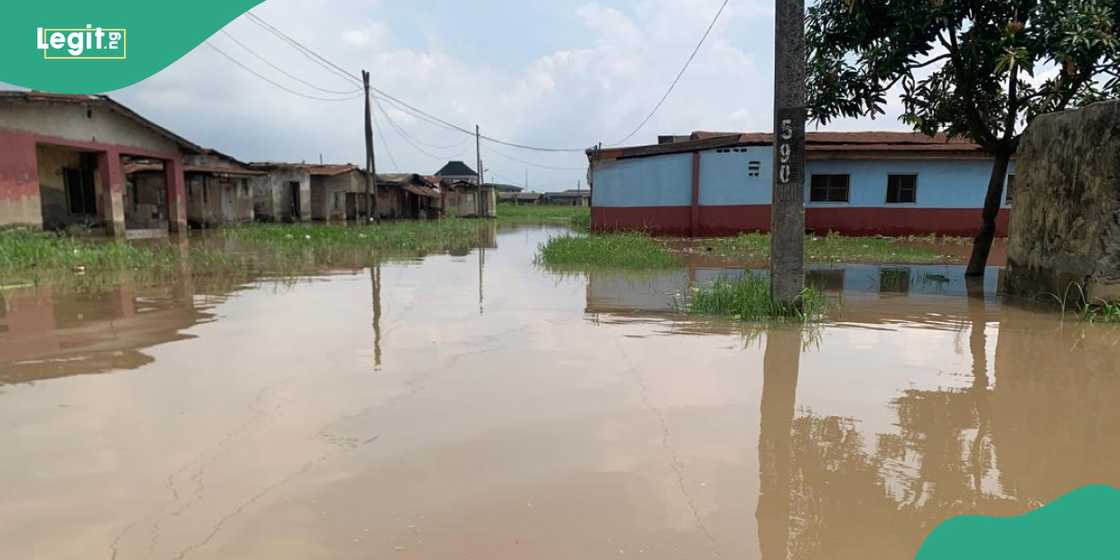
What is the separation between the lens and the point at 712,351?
5.76 metres

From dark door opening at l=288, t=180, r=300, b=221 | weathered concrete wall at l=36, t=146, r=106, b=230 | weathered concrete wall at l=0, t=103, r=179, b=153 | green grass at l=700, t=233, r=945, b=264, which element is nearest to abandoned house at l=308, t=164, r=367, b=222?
dark door opening at l=288, t=180, r=300, b=221

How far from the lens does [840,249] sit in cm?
1630

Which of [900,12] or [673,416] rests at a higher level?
[900,12]

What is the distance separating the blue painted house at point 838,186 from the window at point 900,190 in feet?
0.11

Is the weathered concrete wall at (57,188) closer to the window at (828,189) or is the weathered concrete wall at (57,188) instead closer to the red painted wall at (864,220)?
the red painted wall at (864,220)

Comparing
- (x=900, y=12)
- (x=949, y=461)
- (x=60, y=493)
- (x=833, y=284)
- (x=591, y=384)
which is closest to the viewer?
(x=60, y=493)

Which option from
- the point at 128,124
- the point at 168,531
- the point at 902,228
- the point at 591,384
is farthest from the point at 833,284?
the point at 128,124

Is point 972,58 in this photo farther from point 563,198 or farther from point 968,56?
point 563,198

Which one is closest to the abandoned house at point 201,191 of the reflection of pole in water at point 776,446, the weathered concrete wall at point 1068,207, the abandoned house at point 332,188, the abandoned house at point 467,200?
the abandoned house at point 332,188

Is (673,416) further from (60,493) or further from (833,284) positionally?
(833,284)

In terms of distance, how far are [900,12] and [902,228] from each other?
12.4 metres

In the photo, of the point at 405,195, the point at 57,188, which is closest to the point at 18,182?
the point at 57,188

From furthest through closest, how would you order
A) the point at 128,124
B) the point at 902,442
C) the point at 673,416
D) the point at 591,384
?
the point at 128,124
the point at 591,384
the point at 673,416
the point at 902,442

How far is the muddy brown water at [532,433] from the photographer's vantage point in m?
2.67
